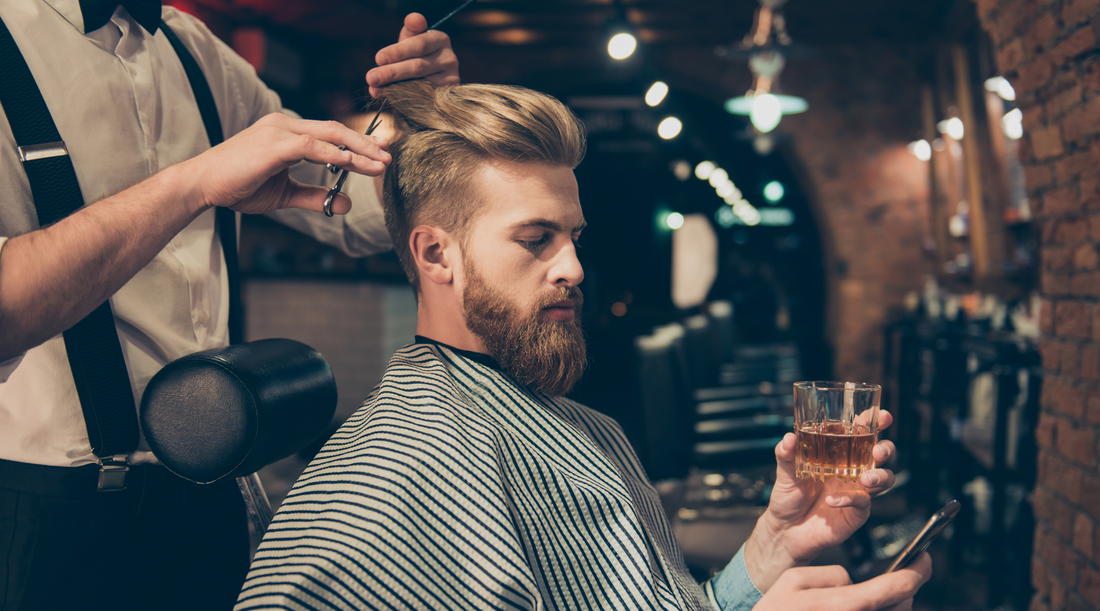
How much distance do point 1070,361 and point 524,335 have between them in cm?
163

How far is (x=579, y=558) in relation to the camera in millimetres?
922

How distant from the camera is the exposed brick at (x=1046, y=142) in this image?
179 centimetres

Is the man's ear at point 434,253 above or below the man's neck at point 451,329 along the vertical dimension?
above

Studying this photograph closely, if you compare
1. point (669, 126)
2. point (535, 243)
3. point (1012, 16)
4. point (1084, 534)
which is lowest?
point (1084, 534)

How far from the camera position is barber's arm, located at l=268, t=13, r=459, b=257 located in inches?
45.6

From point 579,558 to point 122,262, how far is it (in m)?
0.67

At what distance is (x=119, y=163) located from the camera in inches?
39.0

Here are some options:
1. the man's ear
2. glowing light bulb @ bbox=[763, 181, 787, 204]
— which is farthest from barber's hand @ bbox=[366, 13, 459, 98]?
glowing light bulb @ bbox=[763, 181, 787, 204]

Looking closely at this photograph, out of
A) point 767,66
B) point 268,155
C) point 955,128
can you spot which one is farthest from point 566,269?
point 955,128

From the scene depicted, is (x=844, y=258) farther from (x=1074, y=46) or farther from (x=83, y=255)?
(x=83, y=255)

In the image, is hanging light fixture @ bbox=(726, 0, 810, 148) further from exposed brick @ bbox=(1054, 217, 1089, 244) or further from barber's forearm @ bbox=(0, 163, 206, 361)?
barber's forearm @ bbox=(0, 163, 206, 361)

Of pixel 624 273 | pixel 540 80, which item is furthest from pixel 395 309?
pixel 624 273

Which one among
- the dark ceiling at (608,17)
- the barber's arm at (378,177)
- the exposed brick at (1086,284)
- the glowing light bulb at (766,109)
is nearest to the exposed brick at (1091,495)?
the exposed brick at (1086,284)

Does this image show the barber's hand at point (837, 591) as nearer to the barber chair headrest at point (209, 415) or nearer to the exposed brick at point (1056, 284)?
the barber chair headrest at point (209, 415)
